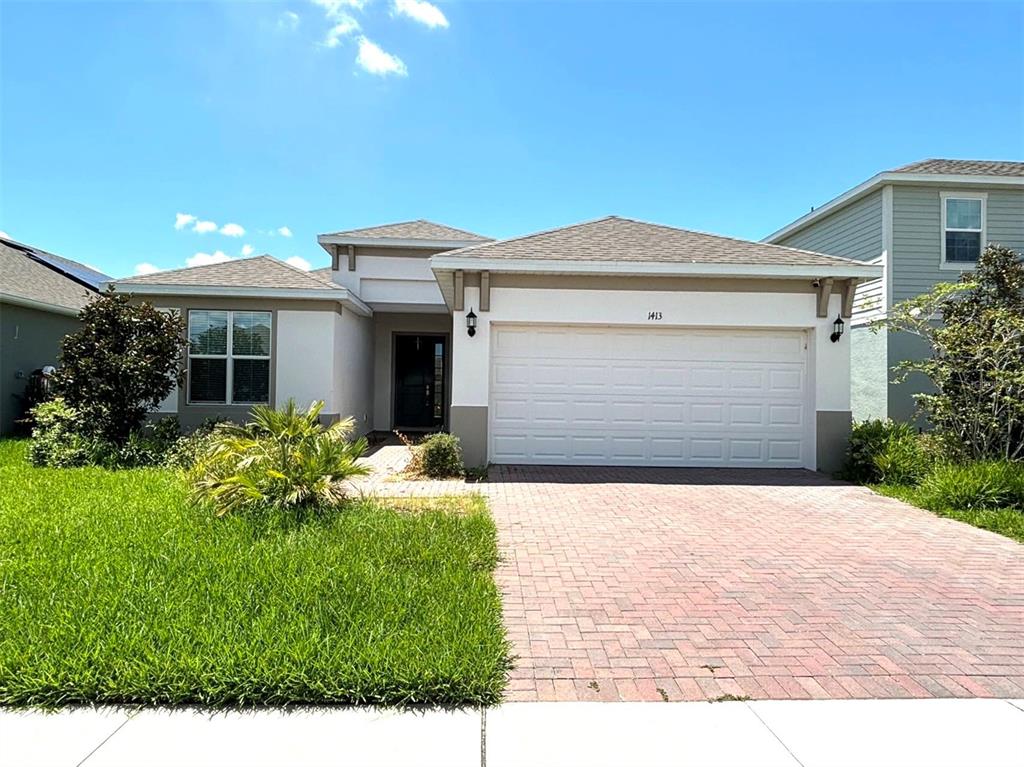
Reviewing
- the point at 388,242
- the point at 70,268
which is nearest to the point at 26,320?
the point at 70,268

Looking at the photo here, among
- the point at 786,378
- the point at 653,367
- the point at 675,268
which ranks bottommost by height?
the point at 786,378

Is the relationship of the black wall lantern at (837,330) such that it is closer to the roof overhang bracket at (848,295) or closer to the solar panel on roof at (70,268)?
the roof overhang bracket at (848,295)

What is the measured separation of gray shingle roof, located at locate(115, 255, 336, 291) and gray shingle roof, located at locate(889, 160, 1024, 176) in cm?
1332

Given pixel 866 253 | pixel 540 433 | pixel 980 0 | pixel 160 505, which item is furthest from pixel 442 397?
pixel 980 0

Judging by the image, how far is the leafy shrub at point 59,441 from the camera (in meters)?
9.72

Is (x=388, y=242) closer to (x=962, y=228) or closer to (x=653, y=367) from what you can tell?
(x=653, y=367)

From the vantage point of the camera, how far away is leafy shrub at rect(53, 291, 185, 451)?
9.90 metres

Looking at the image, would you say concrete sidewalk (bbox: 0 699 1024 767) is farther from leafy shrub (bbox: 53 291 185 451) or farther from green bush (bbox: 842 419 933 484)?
leafy shrub (bbox: 53 291 185 451)

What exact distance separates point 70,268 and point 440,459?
698 inches

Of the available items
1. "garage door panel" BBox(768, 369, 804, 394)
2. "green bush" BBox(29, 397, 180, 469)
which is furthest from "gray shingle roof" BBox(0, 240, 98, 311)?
"garage door panel" BBox(768, 369, 804, 394)

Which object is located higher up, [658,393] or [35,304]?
[35,304]

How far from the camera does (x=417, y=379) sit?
16.5m

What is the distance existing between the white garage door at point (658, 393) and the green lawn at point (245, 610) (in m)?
4.57

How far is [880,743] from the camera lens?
2793mm
